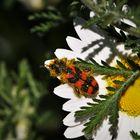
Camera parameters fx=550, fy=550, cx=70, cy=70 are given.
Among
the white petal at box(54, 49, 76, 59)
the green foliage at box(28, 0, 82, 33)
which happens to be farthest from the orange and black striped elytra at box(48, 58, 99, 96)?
the green foliage at box(28, 0, 82, 33)

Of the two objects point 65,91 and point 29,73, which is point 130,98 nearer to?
point 65,91

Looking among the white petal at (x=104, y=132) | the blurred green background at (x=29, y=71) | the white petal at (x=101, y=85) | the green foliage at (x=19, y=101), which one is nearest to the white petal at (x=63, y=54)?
the white petal at (x=101, y=85)

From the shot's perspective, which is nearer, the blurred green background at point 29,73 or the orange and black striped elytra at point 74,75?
the orange and black striped elytra at point 74,75

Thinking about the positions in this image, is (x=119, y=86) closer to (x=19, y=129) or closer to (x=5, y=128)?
(x=5, y=128)

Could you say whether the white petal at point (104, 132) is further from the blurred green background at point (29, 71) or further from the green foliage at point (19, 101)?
the green foliage at point (19, 101)

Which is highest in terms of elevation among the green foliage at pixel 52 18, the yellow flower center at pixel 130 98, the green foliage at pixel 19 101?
the green foliage at pixel 52 18

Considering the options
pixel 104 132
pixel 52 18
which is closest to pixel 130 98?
pixel 104 132

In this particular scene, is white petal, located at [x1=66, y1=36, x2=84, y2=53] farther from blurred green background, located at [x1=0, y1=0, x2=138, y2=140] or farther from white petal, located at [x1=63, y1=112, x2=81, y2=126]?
blurred green background, located at [x1=0, y1=0, x2=138, y2=140]

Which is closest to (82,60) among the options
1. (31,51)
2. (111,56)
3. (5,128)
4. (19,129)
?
(111,56)
